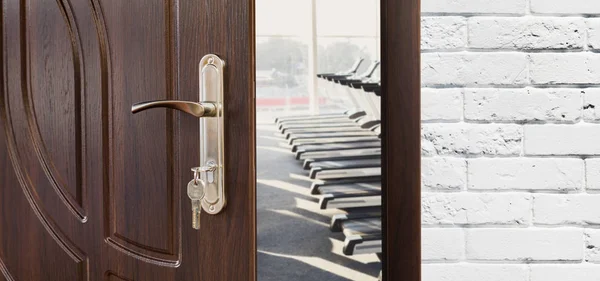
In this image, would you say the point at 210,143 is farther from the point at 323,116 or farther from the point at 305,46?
the point at 305,46

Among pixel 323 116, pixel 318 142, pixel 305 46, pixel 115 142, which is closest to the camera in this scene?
pixel 115 142

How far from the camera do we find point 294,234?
3.50 metres

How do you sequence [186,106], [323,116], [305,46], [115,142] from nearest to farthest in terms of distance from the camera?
[186,106] < [115,142] < [323,116] < [305,46]

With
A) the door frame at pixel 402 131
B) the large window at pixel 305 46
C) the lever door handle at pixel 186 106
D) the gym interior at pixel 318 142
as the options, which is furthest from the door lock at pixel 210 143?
the large window at pixel 305 46

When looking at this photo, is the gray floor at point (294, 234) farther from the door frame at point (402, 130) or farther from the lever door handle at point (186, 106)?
the lever door handle at point (186, 106)

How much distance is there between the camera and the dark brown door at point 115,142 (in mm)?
790

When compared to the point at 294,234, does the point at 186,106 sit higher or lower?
higher

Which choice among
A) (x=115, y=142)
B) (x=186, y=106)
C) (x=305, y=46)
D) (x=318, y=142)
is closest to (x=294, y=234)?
(x=318, y=142)

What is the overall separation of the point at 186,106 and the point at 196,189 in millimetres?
111

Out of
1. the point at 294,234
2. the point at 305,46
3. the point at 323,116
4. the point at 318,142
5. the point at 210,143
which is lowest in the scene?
the point at 294,234

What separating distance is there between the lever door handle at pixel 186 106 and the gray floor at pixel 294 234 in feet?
6.64

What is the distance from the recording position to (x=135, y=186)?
0.85m

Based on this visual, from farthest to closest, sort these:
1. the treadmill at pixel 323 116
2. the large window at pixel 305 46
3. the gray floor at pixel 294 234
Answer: the large window at pixel 305 46 → the treadmill at pixel 323 116 → the gray floor at pixel 294 234

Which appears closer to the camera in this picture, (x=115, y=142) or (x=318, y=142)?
(x=115, y=142)
